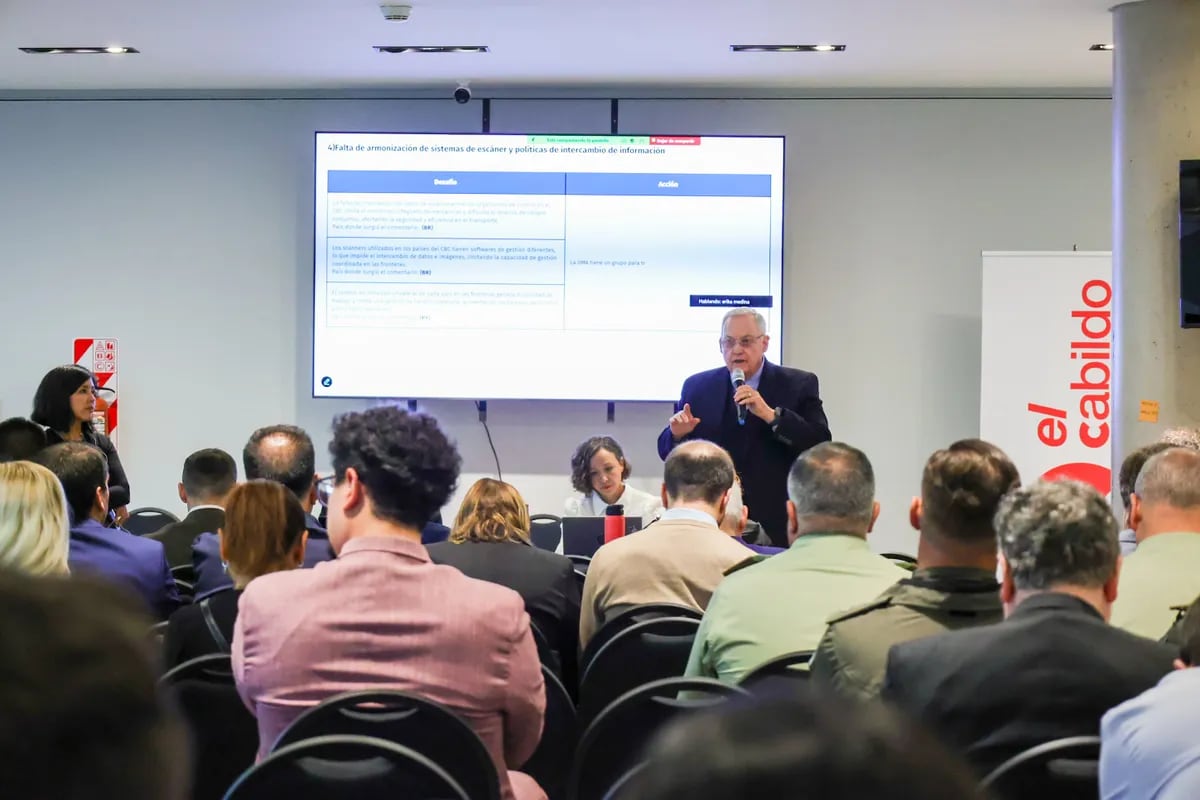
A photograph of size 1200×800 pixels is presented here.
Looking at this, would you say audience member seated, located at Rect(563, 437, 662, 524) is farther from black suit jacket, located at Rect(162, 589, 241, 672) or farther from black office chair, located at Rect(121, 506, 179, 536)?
black suit jacket, located at Rect(162, 589, 241, 672)

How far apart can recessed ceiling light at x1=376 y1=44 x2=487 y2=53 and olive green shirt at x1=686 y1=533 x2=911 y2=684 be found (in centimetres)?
438

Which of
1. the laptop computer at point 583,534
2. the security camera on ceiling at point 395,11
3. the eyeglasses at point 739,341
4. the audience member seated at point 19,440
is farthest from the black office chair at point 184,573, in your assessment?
the security camera on ceiling at point 395,11

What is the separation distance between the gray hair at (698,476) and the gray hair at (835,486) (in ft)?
2.25

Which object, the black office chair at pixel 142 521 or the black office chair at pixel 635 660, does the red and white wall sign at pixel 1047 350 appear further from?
the black office chair at pixel 635 660

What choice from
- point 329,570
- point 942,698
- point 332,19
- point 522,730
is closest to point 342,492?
point 329,570

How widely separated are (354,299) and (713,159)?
7.12 feet

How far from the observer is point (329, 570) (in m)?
2.26

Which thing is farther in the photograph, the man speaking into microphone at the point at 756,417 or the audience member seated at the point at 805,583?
the man speaking into microphone at the point at 756,417

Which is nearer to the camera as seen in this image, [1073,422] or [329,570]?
[329,570]

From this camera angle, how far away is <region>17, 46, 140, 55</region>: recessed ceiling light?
6.62 meters

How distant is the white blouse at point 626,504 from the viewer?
6.04 metres

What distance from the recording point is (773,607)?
2.75 m

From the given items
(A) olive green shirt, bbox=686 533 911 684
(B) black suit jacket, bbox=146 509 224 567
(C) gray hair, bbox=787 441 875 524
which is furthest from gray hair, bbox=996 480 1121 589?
(B) black suit jacket, bbox=146 509 224 567

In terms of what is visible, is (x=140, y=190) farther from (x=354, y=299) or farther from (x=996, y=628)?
(x=996, y=628)
